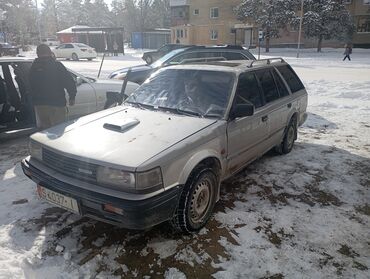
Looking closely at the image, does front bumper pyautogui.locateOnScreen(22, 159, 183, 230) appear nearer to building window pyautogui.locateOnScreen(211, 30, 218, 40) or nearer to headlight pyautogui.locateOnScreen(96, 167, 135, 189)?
headlight pyautogui.locateOnScreen(96, 167, 135, 189)

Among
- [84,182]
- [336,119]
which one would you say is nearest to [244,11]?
[336,119]

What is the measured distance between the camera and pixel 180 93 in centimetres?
412

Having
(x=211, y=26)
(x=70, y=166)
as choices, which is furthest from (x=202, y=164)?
(x=211, y=26)

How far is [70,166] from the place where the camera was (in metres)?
3.10

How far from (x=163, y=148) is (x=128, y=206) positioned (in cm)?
61

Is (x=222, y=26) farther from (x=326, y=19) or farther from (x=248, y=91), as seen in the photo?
(x=248, y=91)

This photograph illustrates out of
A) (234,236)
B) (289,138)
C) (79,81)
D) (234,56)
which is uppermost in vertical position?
(234,56)

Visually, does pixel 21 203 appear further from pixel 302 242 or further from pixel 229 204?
pixel 302 242

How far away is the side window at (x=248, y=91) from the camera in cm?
406

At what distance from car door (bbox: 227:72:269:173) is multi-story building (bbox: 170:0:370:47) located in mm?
37286

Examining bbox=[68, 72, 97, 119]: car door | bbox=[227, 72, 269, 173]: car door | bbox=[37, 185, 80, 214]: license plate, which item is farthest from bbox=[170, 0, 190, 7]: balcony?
bbox=[37, 185, 80, 214]: license plate

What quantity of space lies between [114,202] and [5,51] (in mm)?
33855

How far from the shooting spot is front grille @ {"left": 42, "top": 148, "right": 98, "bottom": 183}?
297 cm

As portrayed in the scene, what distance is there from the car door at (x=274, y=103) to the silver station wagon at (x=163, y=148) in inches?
0.8
